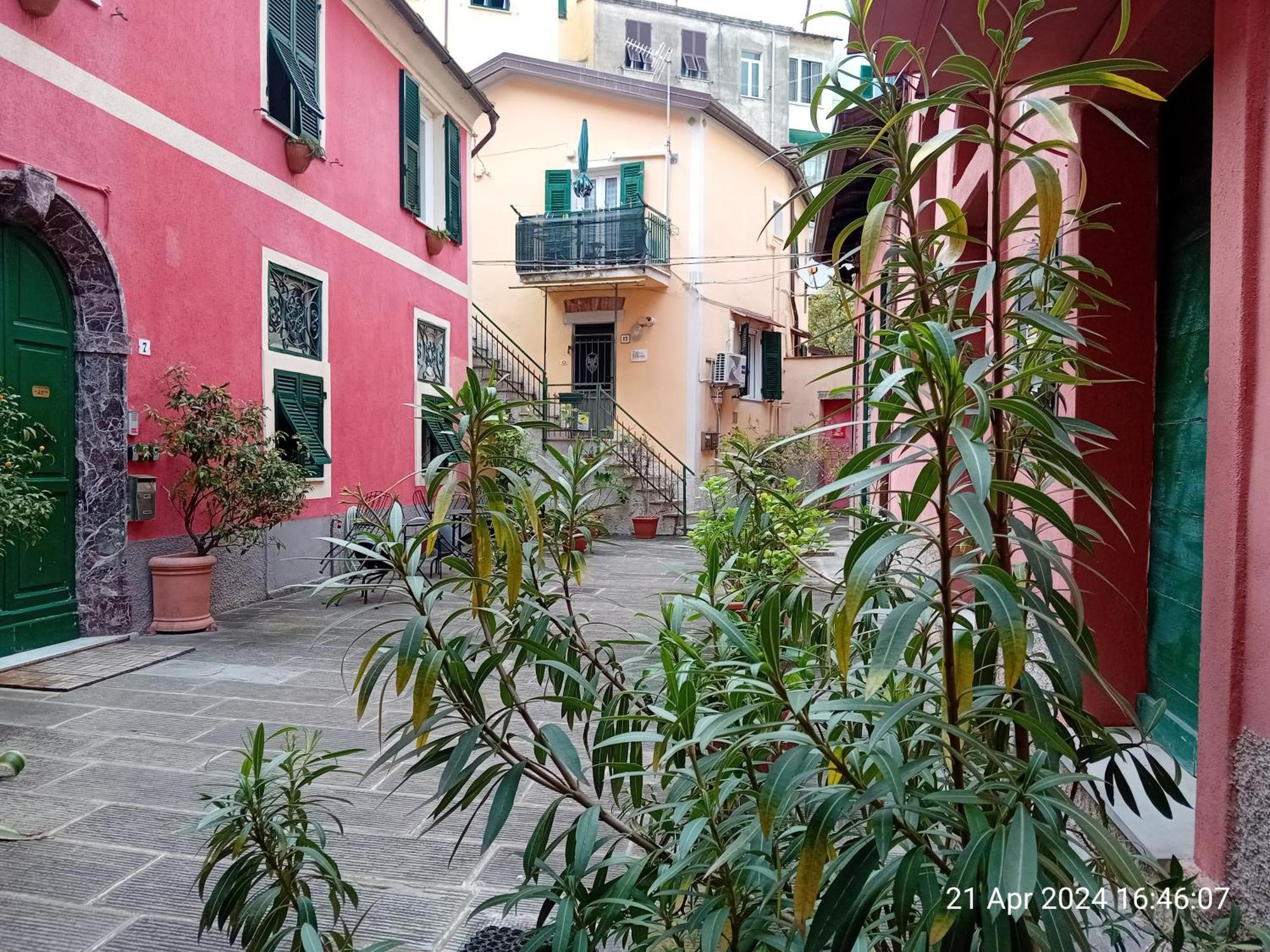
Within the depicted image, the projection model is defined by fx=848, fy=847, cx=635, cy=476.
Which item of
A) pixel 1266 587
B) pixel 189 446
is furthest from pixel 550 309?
pixel 1266 587

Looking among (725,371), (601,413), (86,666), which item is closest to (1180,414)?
(86,666)

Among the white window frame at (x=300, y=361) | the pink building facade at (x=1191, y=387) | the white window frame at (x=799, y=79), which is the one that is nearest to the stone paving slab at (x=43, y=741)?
the white window frame at (x=300, y=361)

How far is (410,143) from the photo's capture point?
1059cm

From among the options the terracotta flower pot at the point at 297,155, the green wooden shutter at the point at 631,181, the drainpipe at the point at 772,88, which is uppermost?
the drainpipe at the point at 772,88

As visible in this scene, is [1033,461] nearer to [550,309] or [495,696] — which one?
[495,696]

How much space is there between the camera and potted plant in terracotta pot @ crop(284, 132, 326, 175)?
792 cm

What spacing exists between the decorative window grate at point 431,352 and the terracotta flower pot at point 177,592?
16.8ft

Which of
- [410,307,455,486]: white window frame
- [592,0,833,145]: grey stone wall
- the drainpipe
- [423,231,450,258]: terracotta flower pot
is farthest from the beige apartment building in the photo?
the drainpipe

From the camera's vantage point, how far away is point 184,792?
10.9ft

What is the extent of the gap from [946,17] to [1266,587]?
223 cm

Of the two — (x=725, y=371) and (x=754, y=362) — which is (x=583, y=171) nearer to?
(x=725, y=371)

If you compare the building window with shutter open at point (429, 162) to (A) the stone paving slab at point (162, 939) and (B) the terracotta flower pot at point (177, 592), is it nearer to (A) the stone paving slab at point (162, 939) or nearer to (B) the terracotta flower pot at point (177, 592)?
(B) the terracotta flower pot at point (177, 592)

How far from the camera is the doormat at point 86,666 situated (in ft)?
15.6

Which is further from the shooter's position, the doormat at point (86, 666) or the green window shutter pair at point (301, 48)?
the green window shutter pair at point (301, 48)
